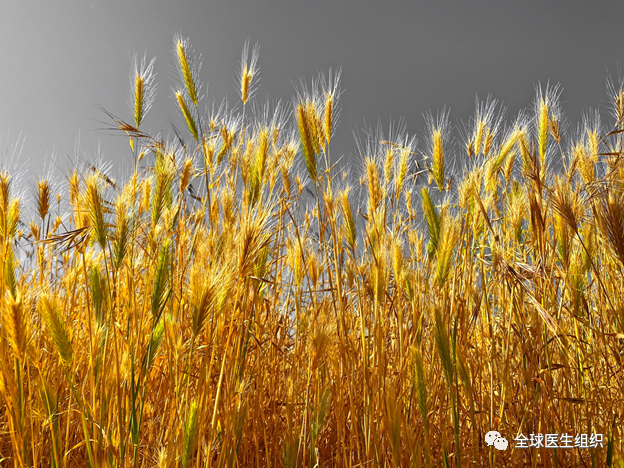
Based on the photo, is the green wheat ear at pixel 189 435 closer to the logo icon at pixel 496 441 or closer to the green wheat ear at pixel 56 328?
the green wheat ear at pixel 56 328

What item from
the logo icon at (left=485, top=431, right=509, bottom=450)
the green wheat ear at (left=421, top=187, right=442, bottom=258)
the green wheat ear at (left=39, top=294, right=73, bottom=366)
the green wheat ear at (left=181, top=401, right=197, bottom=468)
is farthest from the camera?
the green wheat ear at (left=421, top=187, right=442, bottom=258)

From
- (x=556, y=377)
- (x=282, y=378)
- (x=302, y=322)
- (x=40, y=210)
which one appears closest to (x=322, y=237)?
(x=302, y=322)

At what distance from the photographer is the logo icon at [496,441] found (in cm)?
105

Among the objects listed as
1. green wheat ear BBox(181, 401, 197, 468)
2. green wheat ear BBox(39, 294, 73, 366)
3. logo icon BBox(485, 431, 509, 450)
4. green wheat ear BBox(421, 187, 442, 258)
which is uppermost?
green wheat ear BBox(421, 187, 442, 258)

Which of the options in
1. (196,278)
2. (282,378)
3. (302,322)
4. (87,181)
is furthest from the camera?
(282,378)

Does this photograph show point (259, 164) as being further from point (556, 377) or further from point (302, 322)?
point (556, 377)

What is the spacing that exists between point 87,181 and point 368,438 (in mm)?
956

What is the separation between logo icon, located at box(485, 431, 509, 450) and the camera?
1055 mm

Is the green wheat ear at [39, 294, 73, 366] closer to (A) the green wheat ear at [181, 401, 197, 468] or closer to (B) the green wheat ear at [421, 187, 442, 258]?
(A) the green wheat ear at [181, 401, 197, 468]

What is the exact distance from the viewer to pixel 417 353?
883mm

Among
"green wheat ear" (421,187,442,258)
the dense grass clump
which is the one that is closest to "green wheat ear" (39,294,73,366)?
the dense grass clump

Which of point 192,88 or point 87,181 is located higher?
point 192,88

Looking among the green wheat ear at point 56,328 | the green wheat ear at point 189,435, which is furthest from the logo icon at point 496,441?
the green wheat ear at point 56,328

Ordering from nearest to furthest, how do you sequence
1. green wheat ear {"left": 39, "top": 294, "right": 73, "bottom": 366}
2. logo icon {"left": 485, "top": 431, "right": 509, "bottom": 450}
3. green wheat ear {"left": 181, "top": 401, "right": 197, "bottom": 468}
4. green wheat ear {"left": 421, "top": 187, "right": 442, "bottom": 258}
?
green wheat ear {"left": 181, "top": 401, "right": 197, "bottom": 468}
green wheat ear {"left": 39, "top": 294, "right": 73, "bottom": 366}
logo icon {"left": 485, "top": 431, "right": 509, "bottom": 450}
green wheat ear {"left": 421, "top": 187, "right": 442, "bottom": 258}
